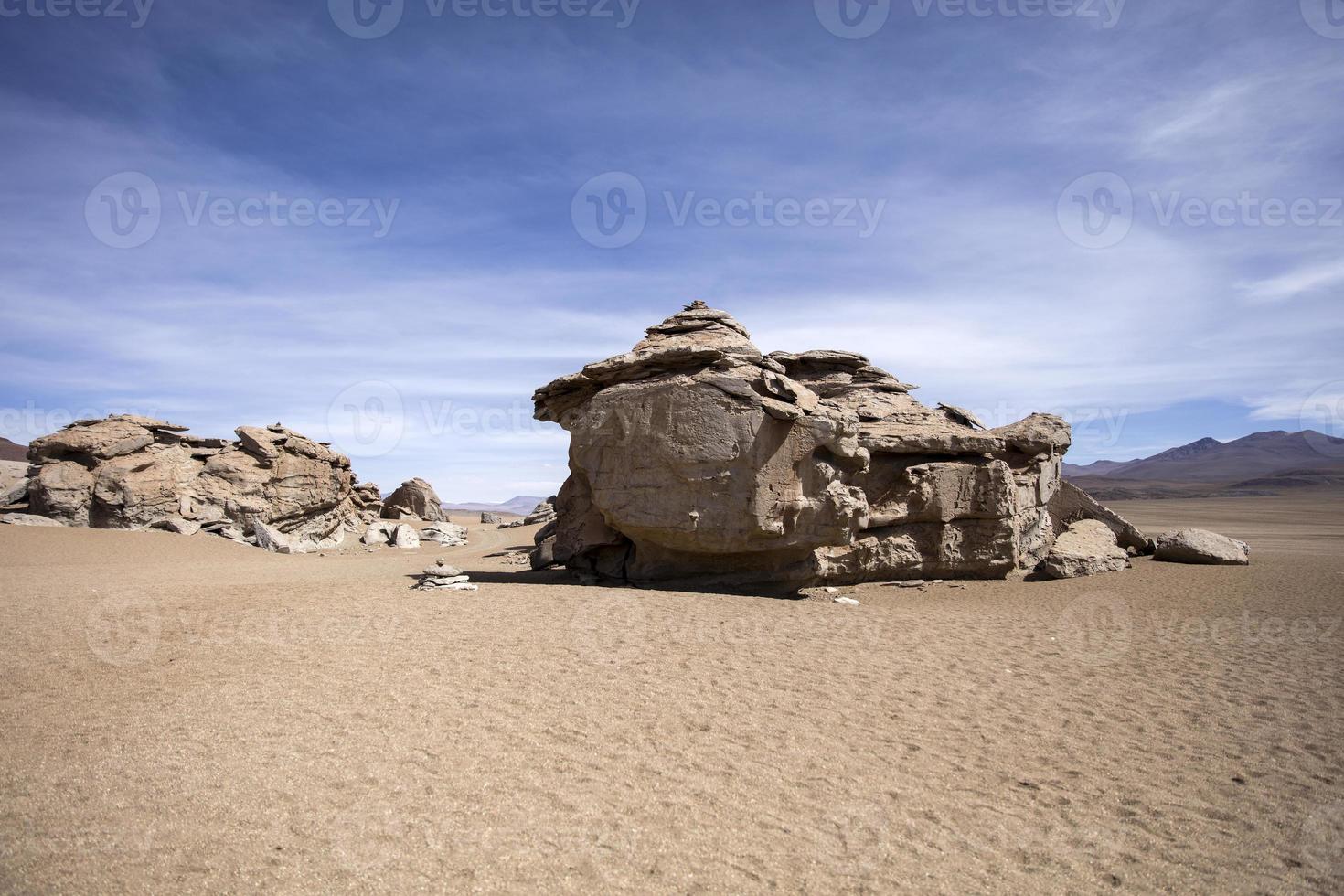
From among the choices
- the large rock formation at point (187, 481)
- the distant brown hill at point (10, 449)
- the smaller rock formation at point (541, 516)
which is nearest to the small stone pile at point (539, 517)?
the smaller rock formation at point (541, 516)

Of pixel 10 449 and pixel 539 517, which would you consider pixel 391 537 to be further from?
pixel 10 449

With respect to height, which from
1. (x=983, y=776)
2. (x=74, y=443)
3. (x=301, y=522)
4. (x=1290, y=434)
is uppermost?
(x=1290, y=434)

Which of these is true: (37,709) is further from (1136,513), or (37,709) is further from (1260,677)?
(1136,513)

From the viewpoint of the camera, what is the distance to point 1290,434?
16300cm

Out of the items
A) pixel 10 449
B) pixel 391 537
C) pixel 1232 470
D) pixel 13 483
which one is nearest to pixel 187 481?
pixel 13 483

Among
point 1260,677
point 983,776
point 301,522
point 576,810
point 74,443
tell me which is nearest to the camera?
point 576,810

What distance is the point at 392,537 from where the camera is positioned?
27.2 metres

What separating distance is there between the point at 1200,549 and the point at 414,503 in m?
32.1

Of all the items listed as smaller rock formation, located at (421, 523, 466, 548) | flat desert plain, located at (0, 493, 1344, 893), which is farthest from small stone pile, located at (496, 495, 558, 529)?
flat desert plain, located at (0, 493, 1344, 893)

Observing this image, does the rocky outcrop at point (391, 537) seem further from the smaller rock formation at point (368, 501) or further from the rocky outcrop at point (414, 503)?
the rocky outcrop at point (414, 503)

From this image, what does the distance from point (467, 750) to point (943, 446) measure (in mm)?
12318

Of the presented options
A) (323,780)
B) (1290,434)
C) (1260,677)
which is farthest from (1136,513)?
(1290,434)

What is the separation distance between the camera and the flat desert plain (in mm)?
4566

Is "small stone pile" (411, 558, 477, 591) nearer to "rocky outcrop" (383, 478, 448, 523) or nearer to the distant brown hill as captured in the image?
"rocky outcrop" (383, 478, 448, 523)
